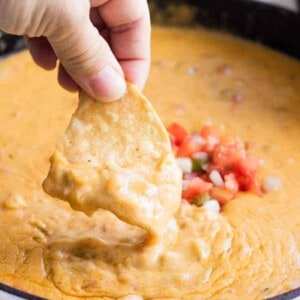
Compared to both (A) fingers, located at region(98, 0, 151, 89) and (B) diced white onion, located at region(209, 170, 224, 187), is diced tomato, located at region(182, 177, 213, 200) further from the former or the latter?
(A) fingers, located at region(98, 0, 151, 89)

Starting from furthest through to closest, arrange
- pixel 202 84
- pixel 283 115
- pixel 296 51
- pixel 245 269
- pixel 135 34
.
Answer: pixel 296 51 < pixel 202 84 < pixel 283 115 < pixel 135 34 < pixel 245 269

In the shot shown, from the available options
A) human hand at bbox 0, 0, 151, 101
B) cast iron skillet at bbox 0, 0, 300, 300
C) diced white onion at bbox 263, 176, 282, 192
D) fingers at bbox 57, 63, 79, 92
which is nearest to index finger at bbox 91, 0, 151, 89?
human hand at bbox 0, 0, 151, 101

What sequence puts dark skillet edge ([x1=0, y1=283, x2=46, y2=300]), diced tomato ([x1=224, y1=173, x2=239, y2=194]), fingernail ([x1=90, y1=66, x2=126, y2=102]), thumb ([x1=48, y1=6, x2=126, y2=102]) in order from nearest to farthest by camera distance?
dark skillet edge ([x1=0, y1=283, x2=46, y2=300])
thumb ([x1=48, y1=6, x2=126, y2=102])
fingernail ([x1=90, y1=66, x2=126, y2=102])
diced tomato ([x1=224, y1=173, x2=239, y2=194])

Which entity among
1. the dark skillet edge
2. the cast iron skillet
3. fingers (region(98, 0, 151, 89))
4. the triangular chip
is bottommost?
the cast iron skillet

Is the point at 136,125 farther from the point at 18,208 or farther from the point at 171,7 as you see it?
the point at 171,7

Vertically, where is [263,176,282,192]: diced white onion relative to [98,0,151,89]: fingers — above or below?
below

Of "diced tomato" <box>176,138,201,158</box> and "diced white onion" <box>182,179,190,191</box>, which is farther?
"diced tomato" <box>176,138,201,158</box>

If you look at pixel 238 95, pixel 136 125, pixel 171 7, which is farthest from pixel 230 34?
pixel 136 125

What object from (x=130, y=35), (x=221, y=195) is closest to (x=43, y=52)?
(x=130, y=35)
